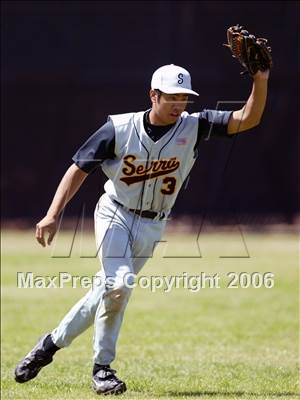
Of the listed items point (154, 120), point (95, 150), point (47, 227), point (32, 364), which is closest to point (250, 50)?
point (154, 120)

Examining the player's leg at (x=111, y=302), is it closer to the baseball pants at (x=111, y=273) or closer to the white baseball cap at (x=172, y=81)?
the baseball pants at (x=111, y=273)

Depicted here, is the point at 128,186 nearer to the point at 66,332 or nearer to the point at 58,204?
the point at 58,204

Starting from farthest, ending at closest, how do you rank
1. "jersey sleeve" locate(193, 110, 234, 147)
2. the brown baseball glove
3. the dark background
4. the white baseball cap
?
the dark background < "jersey sleeve" locate(193, 110, 234, 147) < the white baseball cap < the brown baseball glove

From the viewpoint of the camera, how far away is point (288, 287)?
9492 millimetres

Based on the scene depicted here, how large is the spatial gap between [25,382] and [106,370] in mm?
594

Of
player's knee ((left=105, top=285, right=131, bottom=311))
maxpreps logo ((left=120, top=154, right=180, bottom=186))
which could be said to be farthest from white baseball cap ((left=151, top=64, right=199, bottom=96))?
player's knee ((left=105, top=285, right=131, bottom=311))

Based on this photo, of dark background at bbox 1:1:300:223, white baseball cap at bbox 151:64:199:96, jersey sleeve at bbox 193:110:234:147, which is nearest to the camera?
white baseball cap at bbox 151:64:199:96

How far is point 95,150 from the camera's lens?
15.2 ft

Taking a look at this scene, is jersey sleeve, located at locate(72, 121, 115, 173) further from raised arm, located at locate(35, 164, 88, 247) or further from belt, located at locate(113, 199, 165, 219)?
belt, located at locate(113, 199, 165, 219)

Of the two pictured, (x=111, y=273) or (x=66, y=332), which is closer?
(x=111, y=273)

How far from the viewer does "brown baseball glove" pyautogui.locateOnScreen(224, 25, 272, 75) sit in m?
4.47

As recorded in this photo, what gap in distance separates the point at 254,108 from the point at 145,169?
66 cm

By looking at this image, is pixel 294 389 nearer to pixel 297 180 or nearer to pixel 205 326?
pixel 205 326

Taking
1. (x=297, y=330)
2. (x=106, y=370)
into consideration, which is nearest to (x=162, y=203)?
(x=106, y=370)
